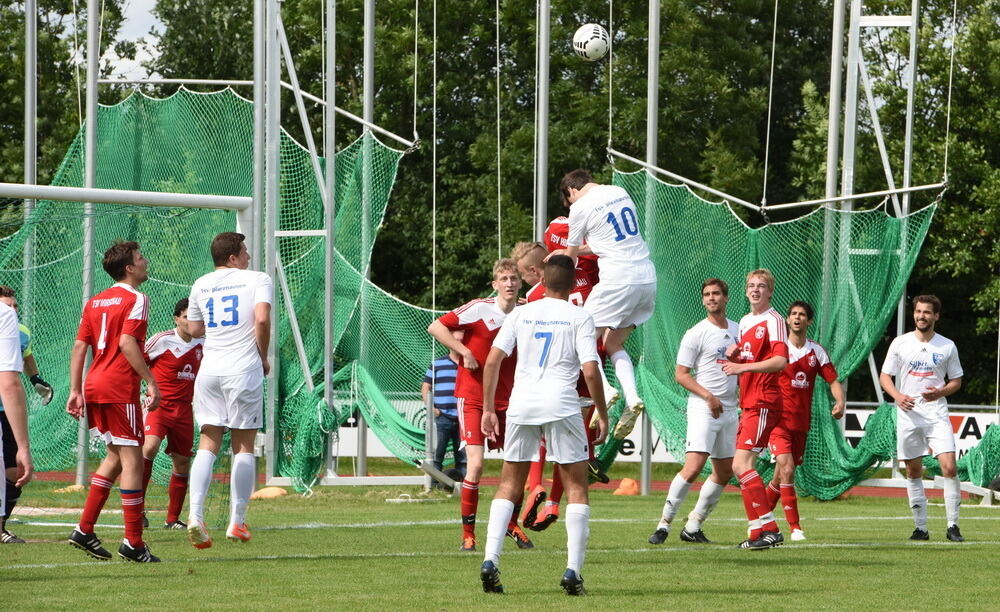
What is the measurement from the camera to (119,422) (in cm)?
1012

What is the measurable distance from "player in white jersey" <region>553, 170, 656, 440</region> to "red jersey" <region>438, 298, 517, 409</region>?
1.01 meters

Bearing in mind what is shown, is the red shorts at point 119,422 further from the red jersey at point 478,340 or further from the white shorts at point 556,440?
the white shorts at point 556,440

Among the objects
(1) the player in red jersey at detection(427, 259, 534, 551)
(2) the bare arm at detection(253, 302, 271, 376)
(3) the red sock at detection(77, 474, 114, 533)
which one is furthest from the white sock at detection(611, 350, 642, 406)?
(3) the red sock at detection(77, 474, 114, 533)

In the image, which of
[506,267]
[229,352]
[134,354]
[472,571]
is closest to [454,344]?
[506,267]

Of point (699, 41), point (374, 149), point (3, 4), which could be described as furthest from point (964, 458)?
point (3, 4)

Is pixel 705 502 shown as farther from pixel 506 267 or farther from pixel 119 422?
pixel 119 422

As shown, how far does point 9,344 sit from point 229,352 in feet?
6.11

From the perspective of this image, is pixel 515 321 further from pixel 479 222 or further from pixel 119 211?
pixel 479 222

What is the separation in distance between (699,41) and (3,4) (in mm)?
16165

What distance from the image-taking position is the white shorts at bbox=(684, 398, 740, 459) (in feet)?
39.1

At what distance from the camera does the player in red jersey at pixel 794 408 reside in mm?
12609

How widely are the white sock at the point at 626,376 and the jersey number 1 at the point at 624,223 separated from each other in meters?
0.82

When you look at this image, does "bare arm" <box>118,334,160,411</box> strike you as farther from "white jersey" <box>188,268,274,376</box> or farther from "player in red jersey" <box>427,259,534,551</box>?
"player in red jersey" <box>427,259,534,551</box>

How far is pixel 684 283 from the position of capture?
63.6 feet
